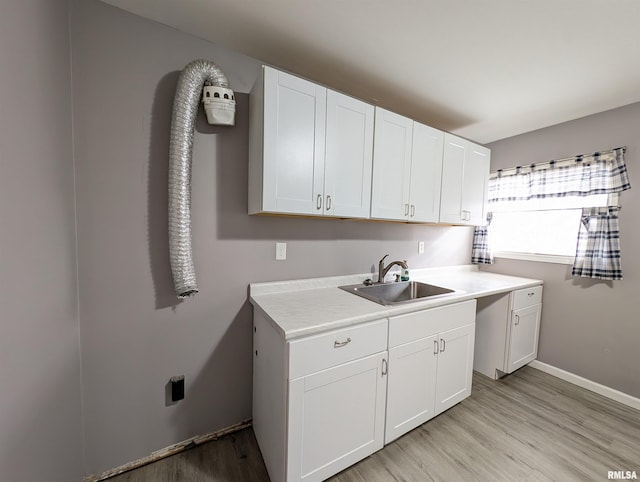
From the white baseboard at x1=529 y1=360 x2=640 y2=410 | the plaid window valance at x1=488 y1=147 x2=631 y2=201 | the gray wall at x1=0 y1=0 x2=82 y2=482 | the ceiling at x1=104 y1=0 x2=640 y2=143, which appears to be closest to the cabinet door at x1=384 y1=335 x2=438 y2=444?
the gray wall at x1=0 y1=0 x2=82 y2=482

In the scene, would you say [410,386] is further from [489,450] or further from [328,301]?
[328,301]

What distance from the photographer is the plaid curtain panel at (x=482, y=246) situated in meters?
2.82

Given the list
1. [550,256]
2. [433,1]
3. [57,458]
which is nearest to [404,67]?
[433,1]

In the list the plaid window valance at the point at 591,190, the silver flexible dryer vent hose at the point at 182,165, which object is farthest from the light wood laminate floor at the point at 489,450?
the plaid window valance at the point at 591,190

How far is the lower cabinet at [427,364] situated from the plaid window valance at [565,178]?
1525mm

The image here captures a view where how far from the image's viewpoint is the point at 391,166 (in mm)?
1771

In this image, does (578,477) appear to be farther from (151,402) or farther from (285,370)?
(151,402)

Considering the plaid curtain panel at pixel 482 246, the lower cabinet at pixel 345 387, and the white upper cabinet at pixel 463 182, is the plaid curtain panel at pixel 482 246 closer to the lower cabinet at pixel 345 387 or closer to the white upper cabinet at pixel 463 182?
the white upper cabinet at pixel 463 182

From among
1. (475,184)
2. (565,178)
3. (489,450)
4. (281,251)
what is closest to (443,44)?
(475,184)

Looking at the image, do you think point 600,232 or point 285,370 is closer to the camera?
point 285,370

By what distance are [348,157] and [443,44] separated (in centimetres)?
80

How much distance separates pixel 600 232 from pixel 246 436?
313 centimetres

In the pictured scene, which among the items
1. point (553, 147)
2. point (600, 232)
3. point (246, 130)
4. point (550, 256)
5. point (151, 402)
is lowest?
point (151, 402)

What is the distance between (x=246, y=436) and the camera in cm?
159
